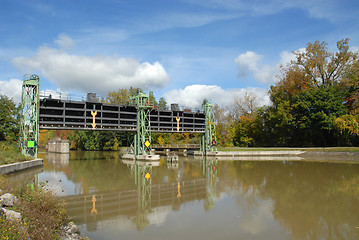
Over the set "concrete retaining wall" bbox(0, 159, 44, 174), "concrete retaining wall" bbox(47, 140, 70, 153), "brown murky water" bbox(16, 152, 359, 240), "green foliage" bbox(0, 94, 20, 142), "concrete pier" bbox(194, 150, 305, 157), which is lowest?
"brown murky water" bbox(16, 152, 359, 240)

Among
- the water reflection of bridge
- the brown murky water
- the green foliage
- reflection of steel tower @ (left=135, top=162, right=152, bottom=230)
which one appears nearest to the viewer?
the brown murky water

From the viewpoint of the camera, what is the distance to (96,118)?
3962cm

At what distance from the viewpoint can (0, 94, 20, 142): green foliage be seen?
134 feet

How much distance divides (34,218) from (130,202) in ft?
23.2

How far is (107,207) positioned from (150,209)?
7.30 ft

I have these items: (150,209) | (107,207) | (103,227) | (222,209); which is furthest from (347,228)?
(107,207)

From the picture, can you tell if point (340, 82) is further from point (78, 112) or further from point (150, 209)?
point (150, 209)

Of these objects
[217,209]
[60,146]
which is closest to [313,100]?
[217,209]

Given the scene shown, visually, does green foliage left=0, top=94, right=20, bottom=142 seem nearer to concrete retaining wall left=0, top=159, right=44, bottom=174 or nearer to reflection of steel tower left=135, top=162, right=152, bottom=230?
concrete retaining wall left=0, top=159, right=44, bottom=174

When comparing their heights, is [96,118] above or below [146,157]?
above

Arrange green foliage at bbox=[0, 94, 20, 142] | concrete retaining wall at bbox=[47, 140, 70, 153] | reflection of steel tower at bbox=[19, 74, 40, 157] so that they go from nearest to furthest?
reflection of steel tower at bbox=[19, 74, 40, 157] → green foliage at bbox=[0, 94, 20, 142] → concrete retaining wall at bbox=[47, 140, 70, 153]

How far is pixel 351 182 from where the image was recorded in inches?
797

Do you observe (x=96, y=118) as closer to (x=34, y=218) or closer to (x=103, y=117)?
(x=103, y=117)

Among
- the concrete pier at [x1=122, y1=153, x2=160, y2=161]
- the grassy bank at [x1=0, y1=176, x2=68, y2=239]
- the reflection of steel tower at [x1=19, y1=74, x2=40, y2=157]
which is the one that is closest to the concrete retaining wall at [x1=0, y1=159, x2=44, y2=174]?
the reflection of steel tower at [x1=19, y1=74, x2=40, y2=157]
